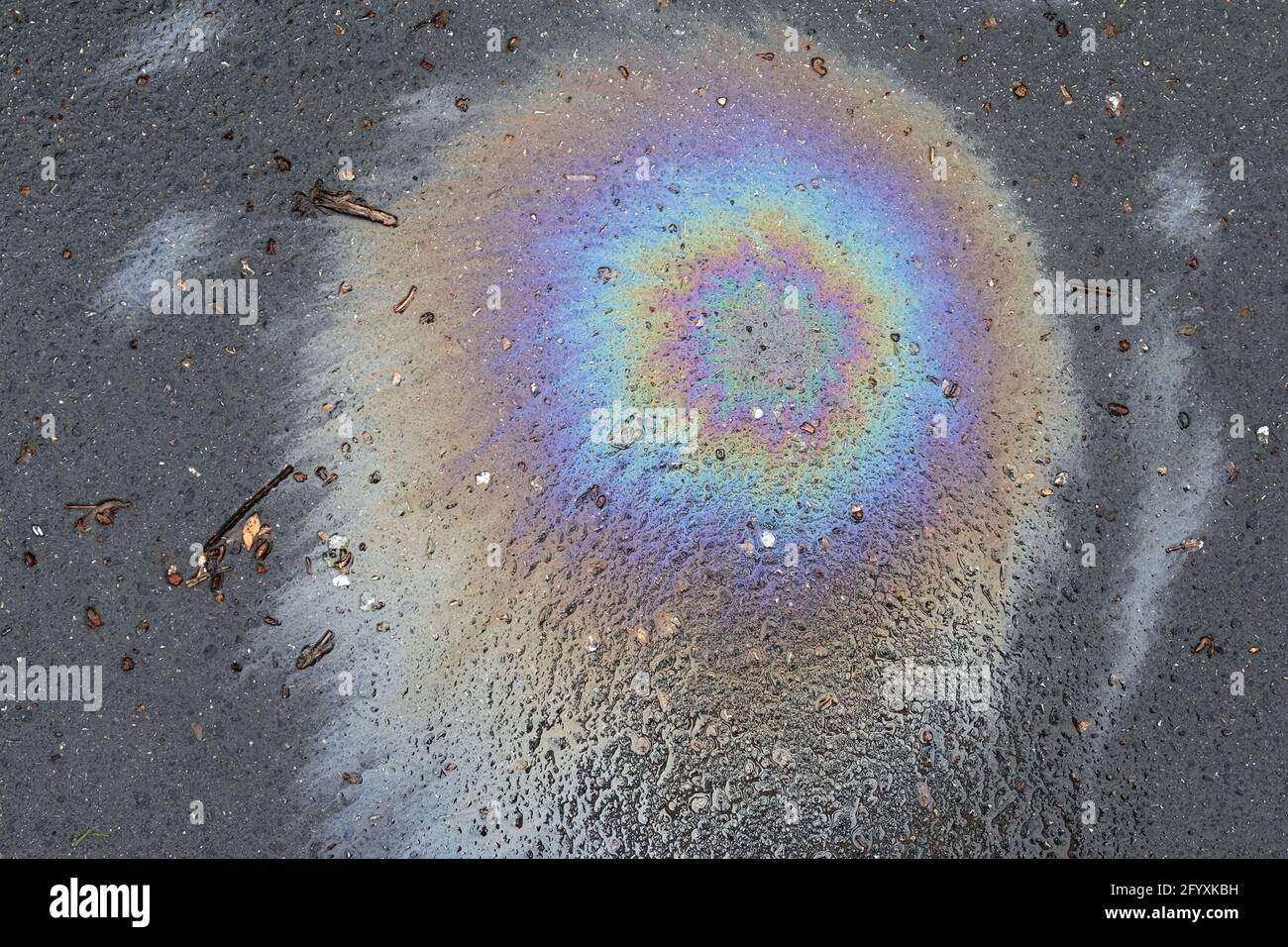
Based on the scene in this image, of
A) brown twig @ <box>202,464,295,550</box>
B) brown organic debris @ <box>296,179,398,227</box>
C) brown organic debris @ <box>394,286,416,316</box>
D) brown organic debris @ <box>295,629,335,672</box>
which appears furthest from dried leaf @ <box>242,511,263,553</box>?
brown organic debris @ <box>296,179,398,227</box>

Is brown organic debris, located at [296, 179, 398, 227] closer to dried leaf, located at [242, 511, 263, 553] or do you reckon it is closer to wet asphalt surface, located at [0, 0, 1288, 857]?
wet asphalt surface, located at [0, 0, 1288, 857]

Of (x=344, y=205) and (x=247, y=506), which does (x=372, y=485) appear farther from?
(x=344, y=205)

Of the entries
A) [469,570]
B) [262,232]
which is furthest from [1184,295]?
[262,232]

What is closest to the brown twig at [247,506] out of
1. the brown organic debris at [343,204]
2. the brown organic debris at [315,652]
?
the brown organic debris at [315,652]

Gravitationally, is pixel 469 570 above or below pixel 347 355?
below

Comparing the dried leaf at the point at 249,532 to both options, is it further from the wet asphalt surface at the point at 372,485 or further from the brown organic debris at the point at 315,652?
the brown organic debris at the point at 315,652

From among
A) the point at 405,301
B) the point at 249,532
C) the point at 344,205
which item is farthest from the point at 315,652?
the point at 344,205
